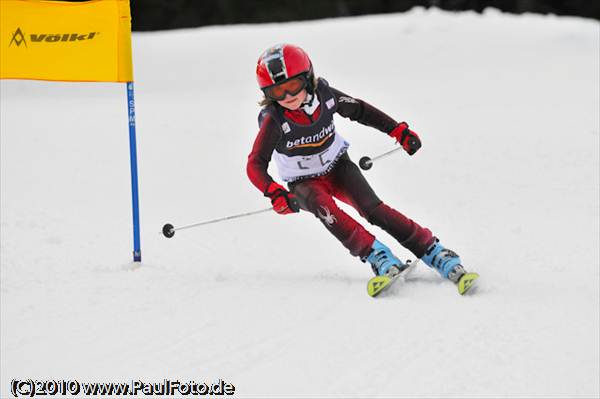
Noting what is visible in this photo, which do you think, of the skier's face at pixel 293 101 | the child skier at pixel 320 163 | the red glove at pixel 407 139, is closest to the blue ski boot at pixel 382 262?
the child skier at pixel 320 163

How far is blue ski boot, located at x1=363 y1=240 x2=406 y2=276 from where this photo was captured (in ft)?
15.3

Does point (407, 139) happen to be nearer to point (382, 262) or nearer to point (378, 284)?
point (382, 262)

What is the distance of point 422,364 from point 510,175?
4.61 meters

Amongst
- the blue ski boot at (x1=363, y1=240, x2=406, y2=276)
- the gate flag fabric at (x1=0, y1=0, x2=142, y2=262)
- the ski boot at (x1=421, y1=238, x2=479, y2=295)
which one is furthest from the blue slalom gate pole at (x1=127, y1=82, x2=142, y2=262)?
the ski boot at (x1=421, y1=238, x2=479, y2=295)

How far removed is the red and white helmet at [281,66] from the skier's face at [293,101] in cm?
12

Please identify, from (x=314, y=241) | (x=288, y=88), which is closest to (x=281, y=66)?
(x=288, y=88)

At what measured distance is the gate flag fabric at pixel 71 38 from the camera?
5.35m

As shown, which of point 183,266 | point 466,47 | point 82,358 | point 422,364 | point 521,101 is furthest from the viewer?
point 466,47

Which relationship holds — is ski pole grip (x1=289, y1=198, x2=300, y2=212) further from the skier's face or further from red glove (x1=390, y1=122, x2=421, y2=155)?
red glove (x1=390, y1=122, x2=421, y2=155)

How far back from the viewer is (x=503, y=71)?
12039 millimetres

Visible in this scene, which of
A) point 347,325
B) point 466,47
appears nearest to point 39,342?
point 347,325

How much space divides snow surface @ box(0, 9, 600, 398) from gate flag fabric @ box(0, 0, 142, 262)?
1372 mm

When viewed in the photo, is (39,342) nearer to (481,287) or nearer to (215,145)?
(481,287)

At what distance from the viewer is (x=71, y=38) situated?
17.6 ft
